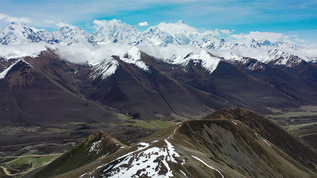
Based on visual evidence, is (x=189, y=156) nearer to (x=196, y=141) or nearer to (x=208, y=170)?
(x=208, y=170)

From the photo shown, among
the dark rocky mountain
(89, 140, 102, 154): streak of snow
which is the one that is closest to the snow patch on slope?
the dark rocky mountain

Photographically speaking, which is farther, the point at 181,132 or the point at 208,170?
the point at 181,132

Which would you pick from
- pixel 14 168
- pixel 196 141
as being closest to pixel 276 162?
pixel 196 141

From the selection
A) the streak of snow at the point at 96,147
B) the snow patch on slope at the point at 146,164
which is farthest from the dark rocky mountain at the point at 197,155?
the streak of snow at the point at 96,147

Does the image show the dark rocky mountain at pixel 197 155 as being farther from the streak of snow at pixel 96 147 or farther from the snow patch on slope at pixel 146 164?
the streak of snow at pixel 96 147

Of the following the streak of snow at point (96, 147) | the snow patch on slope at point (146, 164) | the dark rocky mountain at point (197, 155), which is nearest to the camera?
the snow patch on slope at point (146, 164)

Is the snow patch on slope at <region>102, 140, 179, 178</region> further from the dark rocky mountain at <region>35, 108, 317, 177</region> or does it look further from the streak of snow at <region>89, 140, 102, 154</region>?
the streak of snow at <region>89, 140, 102, 154</region>

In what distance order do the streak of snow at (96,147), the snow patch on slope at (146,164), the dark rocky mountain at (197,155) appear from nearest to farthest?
the snow patch on slope at (146,164)
the dark rocky mountain at (197,155)
the streak of snow at (96,147)

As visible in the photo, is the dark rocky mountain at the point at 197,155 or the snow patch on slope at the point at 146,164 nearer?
the snow patch on slope at the point at 146,164

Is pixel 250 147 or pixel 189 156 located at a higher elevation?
pixel 189 156
